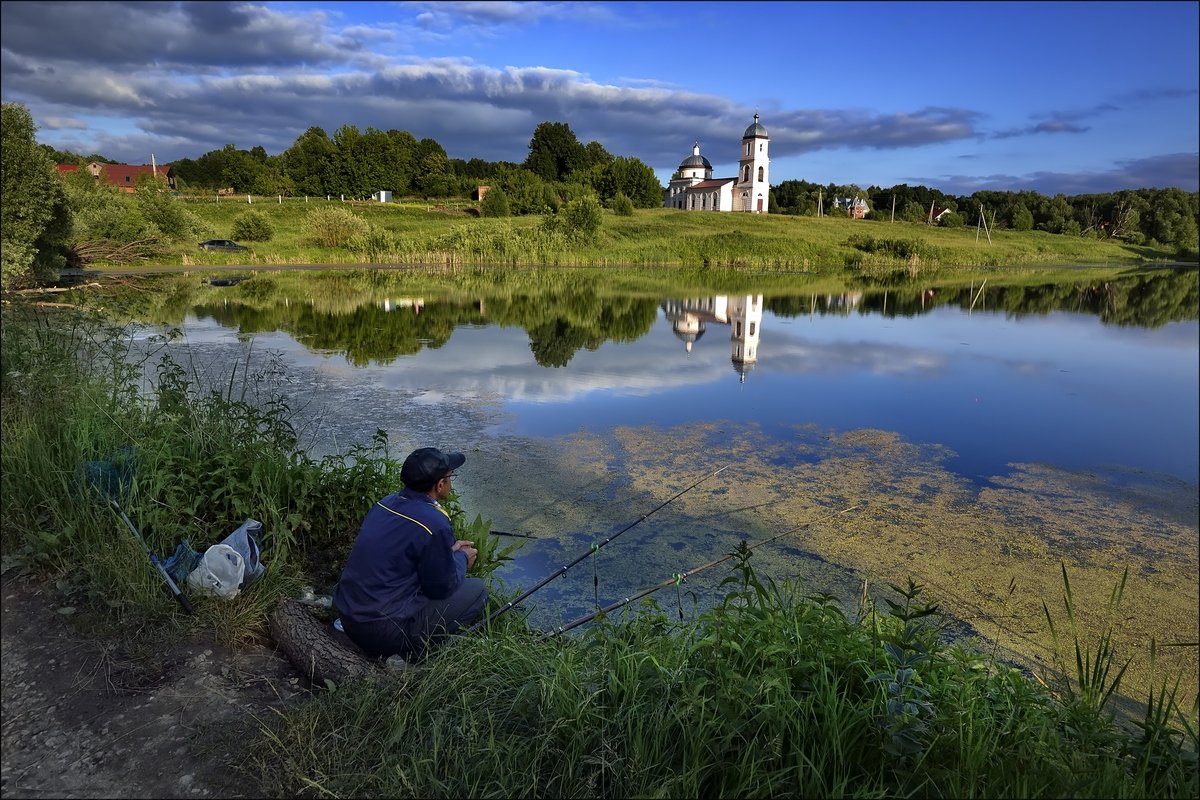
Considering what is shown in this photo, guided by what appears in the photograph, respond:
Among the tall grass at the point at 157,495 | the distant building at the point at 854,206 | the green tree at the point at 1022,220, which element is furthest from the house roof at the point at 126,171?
the green tree at the point at 1022,220

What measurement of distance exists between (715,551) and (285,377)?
27.8 feet

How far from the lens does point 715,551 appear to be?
20.2 ft

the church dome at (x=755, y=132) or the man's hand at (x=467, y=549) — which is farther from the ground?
the church dome at (x=755, y=132)

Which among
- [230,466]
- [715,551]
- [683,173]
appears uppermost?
[683,173]

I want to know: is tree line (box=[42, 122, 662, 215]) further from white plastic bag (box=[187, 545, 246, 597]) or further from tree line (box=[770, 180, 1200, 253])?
white plastic bag (box=[187, 545, 246, 597])

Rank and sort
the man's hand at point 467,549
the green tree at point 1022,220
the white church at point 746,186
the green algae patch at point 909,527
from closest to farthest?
the man's hand at point 467,549 → the green algae patch at point 909,527 → the green tree at point 1022,220 → the white church at point 746,186

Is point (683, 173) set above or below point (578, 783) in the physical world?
above

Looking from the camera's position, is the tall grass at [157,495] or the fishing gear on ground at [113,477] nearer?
the tall grass at [157,495]

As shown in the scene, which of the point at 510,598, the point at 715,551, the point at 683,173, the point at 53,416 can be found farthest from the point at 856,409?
the point at 683,173

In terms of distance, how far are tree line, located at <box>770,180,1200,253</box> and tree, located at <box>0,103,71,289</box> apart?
70.7m

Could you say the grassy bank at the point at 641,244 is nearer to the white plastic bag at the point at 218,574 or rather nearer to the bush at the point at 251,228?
the bush at the point at 251,228

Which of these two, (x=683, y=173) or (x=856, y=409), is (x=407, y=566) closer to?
(x=856, y=409)

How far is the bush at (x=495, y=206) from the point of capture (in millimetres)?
60719

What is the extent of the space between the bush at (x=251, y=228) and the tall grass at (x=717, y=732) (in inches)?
1817
